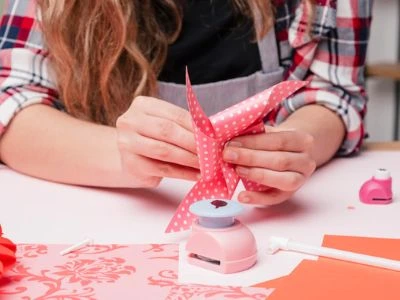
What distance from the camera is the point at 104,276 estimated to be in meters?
0.61

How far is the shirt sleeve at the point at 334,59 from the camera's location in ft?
3.36

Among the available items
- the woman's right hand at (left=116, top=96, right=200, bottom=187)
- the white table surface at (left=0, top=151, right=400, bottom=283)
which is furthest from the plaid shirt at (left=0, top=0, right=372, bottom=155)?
the woman's right hand at (left=116, top=96, right=200, bottom=187)

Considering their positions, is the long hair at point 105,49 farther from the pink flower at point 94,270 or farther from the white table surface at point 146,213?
the pink flower at point 94,270

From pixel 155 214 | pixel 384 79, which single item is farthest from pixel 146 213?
pixel 384 79

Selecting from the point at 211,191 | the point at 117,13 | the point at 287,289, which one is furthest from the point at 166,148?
the point at 117,13

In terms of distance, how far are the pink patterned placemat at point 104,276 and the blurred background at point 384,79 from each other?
160 cm

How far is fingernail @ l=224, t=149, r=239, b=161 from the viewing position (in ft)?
2.29

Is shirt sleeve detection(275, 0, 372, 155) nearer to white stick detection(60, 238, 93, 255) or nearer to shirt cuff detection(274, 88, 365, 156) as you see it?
shirt cuff detection(274, 88, 365, 156)

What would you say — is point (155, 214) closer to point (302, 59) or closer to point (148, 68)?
point (148, 68)

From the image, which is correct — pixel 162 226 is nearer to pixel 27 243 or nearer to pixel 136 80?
pixel 27 243

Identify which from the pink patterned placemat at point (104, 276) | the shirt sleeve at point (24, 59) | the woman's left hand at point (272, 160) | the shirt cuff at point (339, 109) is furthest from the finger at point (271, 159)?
the shirt sleeve at point (24, 59)

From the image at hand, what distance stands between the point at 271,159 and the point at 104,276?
209mm

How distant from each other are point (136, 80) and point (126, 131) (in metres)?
0.28

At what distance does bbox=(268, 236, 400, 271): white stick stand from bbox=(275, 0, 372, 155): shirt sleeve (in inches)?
14.9
